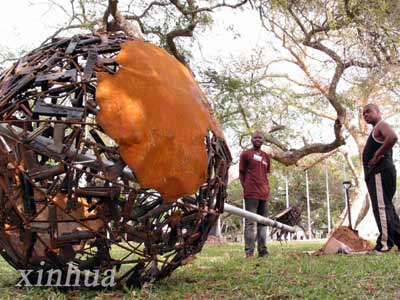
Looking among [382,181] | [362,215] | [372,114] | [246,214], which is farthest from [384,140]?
[362,215]

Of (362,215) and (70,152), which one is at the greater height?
(362,215)

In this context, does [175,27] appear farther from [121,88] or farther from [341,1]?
[121,88]

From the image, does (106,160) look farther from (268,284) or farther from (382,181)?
(382,181)

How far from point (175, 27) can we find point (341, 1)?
3.47 metres

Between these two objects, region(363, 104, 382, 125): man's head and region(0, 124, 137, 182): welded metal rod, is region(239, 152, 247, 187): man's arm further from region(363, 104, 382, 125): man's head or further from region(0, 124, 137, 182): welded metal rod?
region(0, 124, 137, 182): welded metal rod

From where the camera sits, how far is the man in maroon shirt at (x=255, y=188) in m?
6.46

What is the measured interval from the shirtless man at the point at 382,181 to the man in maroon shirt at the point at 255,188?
1279mm

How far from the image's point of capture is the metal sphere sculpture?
2914 mm

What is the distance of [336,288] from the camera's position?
3451 millimetres

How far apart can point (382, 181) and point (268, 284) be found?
120 inches

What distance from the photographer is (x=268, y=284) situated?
363 cm

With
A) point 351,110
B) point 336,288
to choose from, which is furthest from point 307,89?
point 336,288

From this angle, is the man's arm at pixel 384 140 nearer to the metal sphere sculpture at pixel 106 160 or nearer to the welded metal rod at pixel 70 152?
the metal sphere sculpture at pixel 106 160

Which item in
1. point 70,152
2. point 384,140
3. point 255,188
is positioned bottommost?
point 70,152
